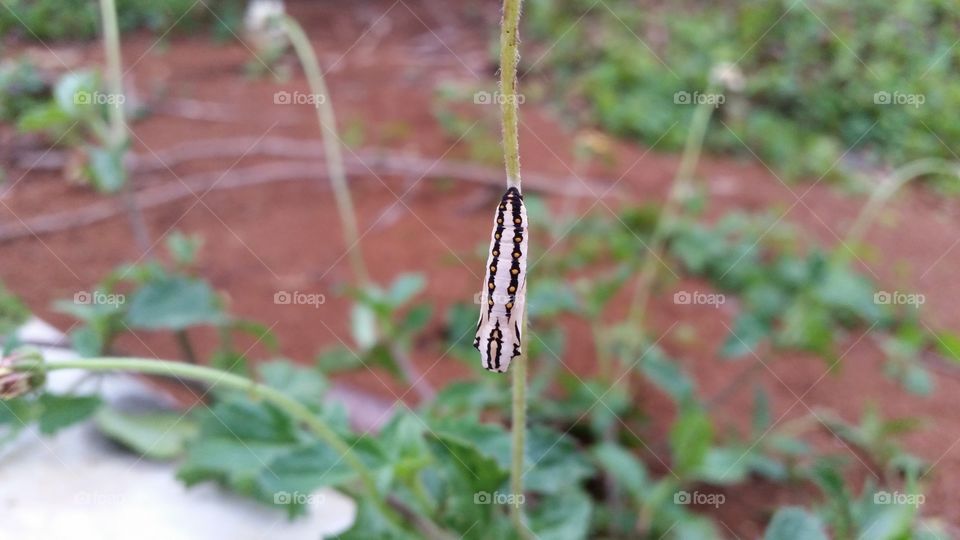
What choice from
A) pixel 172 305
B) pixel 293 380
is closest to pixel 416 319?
pixel 293 380

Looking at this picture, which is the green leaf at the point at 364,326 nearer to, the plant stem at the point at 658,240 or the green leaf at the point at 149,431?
the green leaf at the point at 149,431

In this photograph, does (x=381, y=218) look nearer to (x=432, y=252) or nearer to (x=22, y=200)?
(x=432, y=252)

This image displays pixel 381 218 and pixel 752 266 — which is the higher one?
pixel 381 218

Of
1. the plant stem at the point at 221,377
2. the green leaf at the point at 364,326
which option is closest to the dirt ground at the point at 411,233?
the green leaf at the point at 364,326

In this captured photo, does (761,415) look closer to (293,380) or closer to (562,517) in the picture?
(562,517)

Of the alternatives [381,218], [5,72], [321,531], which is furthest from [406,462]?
[5,72]

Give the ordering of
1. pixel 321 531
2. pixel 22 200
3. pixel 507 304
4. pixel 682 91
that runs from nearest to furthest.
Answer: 1. pixel 507 304
2. pixel 321 531
3. pixel 22 200
4. pixel 682 91
